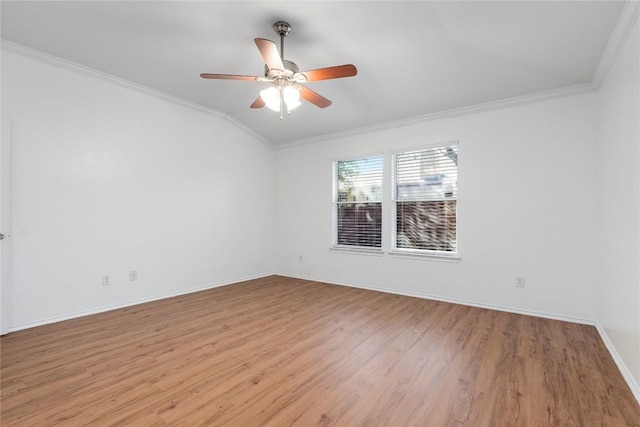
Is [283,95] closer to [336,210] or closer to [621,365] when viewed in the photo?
[336,210]

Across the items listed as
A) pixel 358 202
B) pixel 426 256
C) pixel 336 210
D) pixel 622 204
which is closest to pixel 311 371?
pixel 426 256

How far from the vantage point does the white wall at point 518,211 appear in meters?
3.34

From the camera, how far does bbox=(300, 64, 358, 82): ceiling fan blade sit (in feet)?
7.80

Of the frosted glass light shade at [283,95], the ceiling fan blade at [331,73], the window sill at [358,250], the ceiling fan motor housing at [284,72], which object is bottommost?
the window sill at [358,250]

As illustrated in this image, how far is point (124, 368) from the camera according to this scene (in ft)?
7.59

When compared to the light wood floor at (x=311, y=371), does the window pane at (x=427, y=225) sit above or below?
above

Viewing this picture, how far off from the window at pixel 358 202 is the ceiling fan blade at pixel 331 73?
249 cm

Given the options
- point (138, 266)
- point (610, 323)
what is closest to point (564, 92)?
point (610, 323)

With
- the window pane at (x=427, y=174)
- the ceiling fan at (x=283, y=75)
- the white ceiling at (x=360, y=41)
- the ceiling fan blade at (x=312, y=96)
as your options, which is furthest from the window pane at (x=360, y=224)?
the ceiling fan at (x=283, y=75)

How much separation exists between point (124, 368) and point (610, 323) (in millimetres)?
4137

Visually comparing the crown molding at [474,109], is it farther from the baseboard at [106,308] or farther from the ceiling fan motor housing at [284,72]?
the baseboard at [106,308]

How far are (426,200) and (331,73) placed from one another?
2593mm

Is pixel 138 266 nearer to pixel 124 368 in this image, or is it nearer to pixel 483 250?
pixel 124 368

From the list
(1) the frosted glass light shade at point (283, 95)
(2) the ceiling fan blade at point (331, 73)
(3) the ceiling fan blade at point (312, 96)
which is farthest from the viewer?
(3) the ceiling fan blade at point (312, 96)
